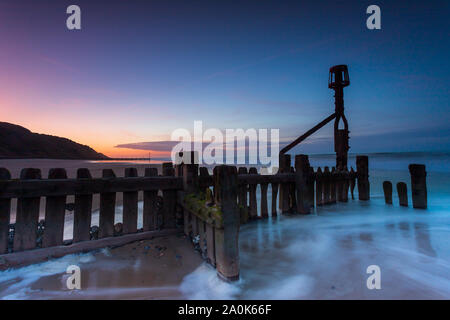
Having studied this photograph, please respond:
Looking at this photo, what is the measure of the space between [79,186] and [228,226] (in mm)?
2409

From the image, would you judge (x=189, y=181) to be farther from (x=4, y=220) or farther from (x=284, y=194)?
(x=284, y=194)

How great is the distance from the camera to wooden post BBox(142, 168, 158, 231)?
3.92 metres

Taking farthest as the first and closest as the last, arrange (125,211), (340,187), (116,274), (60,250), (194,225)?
(340,187) → (125,211) → (194,225) → (60,250) → (116,274)

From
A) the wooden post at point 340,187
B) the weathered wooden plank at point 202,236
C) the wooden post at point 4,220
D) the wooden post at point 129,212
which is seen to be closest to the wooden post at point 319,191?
the wooden post at point 340,187

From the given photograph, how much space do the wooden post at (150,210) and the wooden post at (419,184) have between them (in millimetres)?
7054

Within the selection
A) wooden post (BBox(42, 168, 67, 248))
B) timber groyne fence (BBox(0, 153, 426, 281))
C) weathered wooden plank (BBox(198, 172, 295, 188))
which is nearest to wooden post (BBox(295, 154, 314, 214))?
weathered wooden plank (BBox(198, 172, 295, 188))

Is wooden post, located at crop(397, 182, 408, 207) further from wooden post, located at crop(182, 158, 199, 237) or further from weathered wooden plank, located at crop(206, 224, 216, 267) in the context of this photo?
weathered wooden plank, located at crop(206, 224, 216, 267)

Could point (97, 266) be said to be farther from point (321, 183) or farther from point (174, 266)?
point (321, 183)

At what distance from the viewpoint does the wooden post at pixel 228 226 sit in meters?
2.49

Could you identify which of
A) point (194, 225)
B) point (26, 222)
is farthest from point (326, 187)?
point (26, 222)

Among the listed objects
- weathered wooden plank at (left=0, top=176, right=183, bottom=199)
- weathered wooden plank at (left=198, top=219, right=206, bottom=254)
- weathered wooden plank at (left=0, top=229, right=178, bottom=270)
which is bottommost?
weathered wooden plank at (left=0, top=229, right=178, bottom=270)

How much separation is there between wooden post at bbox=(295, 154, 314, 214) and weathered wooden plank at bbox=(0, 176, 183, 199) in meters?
3.11

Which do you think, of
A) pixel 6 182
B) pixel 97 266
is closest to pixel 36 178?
pixel 6 182

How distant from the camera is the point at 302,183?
5.62 metres
